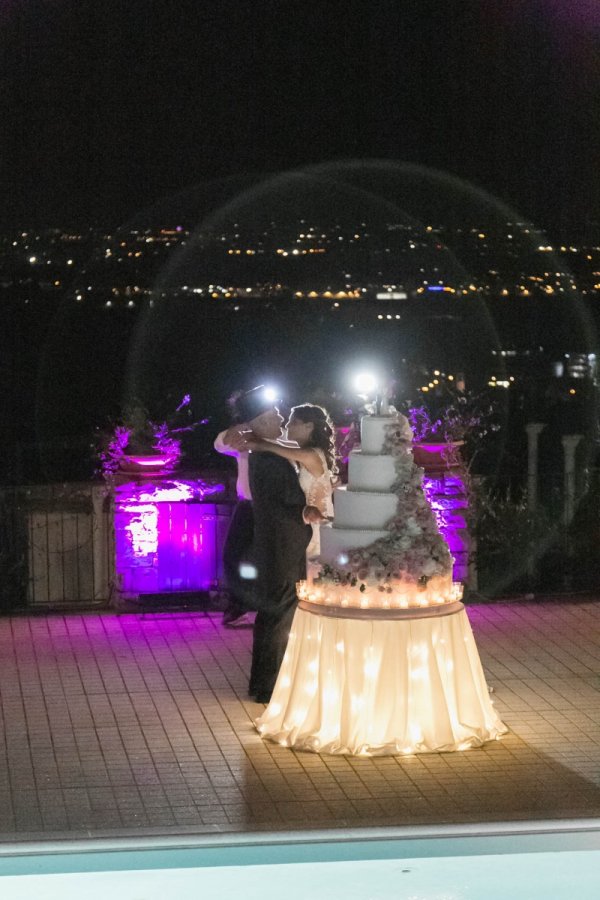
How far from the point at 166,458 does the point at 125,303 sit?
43.9 m

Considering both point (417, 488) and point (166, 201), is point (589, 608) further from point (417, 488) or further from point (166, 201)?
point (166, 201)

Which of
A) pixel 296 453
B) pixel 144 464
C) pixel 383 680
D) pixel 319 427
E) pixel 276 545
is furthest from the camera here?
pixel 144 464

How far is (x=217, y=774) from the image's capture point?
717 centimetres

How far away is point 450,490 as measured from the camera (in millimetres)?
12195

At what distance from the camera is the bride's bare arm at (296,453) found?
28.3 feet

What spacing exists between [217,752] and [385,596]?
1286 mm

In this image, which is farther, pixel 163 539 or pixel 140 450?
pixel 140 450

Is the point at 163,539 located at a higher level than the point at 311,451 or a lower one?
lower

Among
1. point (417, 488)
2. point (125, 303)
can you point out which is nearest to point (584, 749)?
point (417, 488)

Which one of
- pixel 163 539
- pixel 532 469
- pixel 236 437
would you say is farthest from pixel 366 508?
pixel 532 469

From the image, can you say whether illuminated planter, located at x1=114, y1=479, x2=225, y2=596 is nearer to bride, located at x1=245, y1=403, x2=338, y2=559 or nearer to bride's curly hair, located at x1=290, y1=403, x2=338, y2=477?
bride, located at x1=245, y1=403, x2=338, y2=559

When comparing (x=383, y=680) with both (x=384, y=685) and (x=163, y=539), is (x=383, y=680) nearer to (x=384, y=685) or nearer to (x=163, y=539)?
(x=384, y=685)

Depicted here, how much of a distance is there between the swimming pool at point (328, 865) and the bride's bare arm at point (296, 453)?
10.7ft

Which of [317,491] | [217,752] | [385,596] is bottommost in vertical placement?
[217,752]
